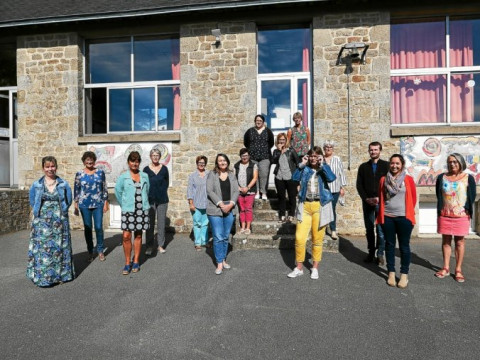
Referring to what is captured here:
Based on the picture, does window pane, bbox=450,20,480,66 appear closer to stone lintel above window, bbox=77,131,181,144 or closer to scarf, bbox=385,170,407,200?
scarf, bbox=385,170,407,200

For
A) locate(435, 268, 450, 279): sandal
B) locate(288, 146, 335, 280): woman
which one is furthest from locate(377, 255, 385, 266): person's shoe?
locate(288, 146, 335, 280): woman

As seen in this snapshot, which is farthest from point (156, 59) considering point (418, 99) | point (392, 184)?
point (392, 184)

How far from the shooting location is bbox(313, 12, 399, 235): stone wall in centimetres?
711

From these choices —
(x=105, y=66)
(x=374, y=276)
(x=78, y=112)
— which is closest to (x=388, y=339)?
(x=374, y=276)

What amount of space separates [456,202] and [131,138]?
22.3ft

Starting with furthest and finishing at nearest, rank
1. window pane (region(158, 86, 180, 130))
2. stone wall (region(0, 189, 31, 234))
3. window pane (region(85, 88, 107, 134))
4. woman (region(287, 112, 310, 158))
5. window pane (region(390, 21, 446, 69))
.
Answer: window pane (region(85, 88, 107, 134)), window pane (region(158, 86, 180, 130)), stone wall (region(0, 189, 31, 234)), window pane (region(390, 21, 446, 69)), woman (region(287, 112, 310, 158))

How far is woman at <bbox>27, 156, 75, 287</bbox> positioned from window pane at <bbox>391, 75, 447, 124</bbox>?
23.3 feet

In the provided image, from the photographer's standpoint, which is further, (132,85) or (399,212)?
(132,85)

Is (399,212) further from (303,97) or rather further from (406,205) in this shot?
(303,97)

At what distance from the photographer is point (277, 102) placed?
25.9ft

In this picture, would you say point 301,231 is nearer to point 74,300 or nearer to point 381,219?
point 381,219

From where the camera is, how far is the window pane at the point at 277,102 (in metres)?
7.88

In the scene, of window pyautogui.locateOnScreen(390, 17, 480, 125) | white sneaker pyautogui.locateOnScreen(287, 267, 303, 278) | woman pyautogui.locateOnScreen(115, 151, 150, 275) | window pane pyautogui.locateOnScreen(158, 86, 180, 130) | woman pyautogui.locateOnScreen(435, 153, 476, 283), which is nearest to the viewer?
woman pyautogui.locateOnScreen(435, 153, 476, 283)

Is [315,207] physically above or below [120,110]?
below
